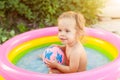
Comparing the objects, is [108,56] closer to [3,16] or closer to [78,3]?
[78,3]

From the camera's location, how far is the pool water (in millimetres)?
3963

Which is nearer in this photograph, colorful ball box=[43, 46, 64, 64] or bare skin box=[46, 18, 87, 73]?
bare skin box=[46, 18, 87, 73]

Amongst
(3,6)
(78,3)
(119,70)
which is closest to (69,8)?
(78,3)

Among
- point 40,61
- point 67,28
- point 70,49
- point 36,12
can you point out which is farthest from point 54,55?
point 36,12

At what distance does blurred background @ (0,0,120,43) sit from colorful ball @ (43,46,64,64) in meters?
1.66

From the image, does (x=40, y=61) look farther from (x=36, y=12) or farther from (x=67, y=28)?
(x=36, y=12)

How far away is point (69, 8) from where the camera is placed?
212 inches

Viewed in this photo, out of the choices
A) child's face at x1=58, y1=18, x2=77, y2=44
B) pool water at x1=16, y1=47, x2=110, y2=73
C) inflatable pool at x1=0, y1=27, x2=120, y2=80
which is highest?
child's face at x1=58, y1=18, x2=77, y2=44

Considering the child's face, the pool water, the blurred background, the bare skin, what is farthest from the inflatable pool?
the blurred background

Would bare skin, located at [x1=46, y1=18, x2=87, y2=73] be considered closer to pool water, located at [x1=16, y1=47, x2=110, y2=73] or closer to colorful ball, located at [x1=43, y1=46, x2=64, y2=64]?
colorful ball, located at [x1=43, y1=46, x2=64, y2=64]

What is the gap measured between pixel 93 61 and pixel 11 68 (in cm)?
113

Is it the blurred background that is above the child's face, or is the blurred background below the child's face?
below

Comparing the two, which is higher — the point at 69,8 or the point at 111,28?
the point at 69,8

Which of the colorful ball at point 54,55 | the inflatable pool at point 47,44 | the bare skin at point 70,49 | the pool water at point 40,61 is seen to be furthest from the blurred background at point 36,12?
the bare skin at point 70,49
